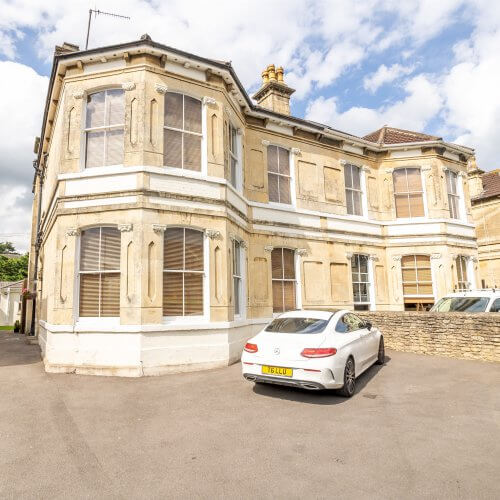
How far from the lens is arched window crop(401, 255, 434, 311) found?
1489 cm

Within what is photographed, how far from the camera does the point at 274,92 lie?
610 inches

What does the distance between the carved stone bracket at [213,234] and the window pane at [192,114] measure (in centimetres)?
290

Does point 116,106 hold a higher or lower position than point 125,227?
higher

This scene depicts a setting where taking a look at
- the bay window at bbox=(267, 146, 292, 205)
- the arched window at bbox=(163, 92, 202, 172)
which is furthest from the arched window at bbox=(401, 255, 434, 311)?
the arched window at bbox=(163, 92, 202, 172)

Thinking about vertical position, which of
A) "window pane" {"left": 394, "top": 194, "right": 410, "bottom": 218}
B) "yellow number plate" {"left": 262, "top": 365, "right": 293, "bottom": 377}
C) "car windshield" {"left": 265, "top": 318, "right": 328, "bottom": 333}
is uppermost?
"window pane" {"left": 394, "top": 194, "right": 410, "bottom": 218}

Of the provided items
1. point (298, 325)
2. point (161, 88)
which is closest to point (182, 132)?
point (161, 88)

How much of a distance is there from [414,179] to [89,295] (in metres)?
13.8

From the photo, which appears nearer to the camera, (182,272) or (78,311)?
(78,311)

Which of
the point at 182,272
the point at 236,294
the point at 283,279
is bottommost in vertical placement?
the point at 236,294

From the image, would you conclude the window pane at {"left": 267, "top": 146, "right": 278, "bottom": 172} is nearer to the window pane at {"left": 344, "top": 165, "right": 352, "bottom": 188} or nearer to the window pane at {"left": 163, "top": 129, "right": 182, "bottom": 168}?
the window pane at {"left": 344, "top": 165, "right": 352, "bottom": 188}

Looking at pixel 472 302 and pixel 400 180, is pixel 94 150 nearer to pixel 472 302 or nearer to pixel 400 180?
pixel 472 302

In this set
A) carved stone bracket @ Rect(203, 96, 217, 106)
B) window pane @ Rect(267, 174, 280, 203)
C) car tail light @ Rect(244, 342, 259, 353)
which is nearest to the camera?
car tail light @ Rect(244, 342, 259, 353)

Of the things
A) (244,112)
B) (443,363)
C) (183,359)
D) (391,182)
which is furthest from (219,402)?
(391,182)

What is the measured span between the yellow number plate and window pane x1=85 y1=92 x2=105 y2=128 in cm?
779
